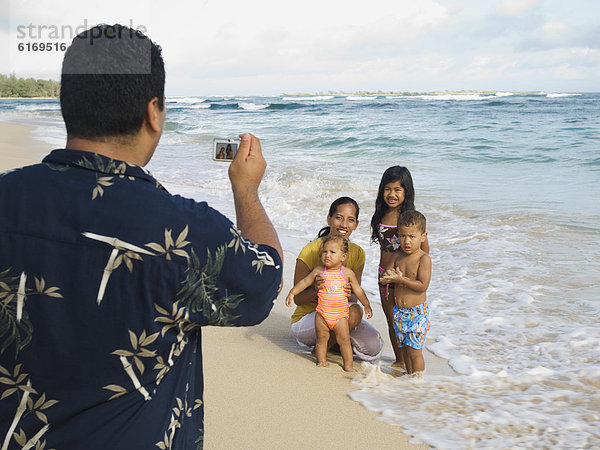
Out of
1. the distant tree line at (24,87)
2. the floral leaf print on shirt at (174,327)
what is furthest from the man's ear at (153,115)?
the distant tree line at (24,87)

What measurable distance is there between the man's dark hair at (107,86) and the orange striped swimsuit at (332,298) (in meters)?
2.67

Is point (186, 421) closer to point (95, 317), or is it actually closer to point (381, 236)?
point (95, 317)

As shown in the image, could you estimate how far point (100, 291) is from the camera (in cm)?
110

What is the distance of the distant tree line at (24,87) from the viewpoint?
8200cm

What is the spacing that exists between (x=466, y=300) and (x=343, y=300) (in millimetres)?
1743

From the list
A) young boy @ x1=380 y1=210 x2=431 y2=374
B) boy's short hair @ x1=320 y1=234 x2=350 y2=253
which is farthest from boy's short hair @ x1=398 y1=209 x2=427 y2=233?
boy's short hair @ x1=320 y1=234 x2=350 y2=253

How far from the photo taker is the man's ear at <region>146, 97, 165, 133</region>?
123 cm

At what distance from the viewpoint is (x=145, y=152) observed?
4.14 feet

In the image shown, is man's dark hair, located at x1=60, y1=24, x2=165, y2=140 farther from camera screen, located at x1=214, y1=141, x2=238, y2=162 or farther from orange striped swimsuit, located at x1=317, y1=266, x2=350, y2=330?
orange striped swimsuit, located at x1=317, y1=266, x2=350, y2=330

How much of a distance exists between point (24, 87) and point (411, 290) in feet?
309

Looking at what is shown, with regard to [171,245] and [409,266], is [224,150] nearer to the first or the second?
[171,245]

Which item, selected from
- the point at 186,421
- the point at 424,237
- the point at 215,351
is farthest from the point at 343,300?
the point at 186,421

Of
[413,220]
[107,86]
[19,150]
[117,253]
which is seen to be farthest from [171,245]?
[19,150]

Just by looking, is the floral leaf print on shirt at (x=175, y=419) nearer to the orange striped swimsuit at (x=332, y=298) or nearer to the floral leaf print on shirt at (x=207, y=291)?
the floral leaf print on shirt at (x=207, y=291)
